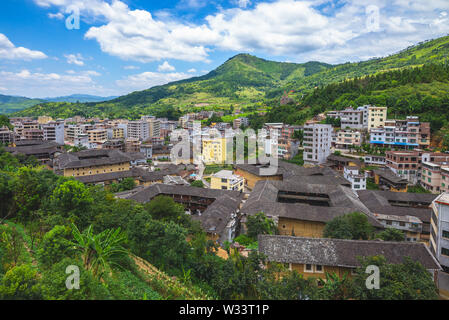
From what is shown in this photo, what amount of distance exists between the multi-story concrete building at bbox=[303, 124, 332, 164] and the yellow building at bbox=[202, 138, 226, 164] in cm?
1384

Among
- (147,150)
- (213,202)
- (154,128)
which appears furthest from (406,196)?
(154,128)

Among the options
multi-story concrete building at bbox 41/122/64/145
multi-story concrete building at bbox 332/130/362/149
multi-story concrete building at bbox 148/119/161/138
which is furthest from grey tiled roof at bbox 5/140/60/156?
multi-story concrete building at bbox 332/130/362/149

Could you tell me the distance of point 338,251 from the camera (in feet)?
41.8

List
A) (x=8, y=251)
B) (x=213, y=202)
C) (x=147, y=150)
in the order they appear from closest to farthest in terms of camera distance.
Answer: (x=8, y=251), (x=213, y=202), (x=147, y=150)

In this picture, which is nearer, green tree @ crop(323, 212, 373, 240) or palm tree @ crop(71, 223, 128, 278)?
palm tree @ crop(71, 223, 128, 278)

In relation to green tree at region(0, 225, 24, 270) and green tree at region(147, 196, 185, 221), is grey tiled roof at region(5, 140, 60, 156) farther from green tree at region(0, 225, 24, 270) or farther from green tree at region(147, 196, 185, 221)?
green tree at region(0, 225, 24, 270)

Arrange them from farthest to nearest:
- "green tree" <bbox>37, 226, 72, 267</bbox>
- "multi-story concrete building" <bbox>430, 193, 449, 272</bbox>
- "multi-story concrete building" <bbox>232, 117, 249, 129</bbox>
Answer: "multi-story concrete building" <bbox>232, 117, 249, 129</bbox> → "multi-story concrete building" <bbox>430, 193, 449, 272</bbox> → "green tree" <bbox>37, 226, 72, 267</bbox>

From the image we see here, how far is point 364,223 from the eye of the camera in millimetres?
15930

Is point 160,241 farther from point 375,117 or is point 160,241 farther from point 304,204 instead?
point 375,117

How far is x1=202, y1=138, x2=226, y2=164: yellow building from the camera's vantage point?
150 feet

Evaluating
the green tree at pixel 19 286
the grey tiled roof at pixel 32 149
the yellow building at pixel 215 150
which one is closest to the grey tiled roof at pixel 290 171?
the yellow building at pixel 215 150

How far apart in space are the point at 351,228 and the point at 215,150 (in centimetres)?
3236

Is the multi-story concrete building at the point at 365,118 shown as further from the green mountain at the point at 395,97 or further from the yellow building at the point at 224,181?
the yellow building at the point at 224,181

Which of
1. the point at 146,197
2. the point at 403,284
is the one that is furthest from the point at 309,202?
the point at 403,284
